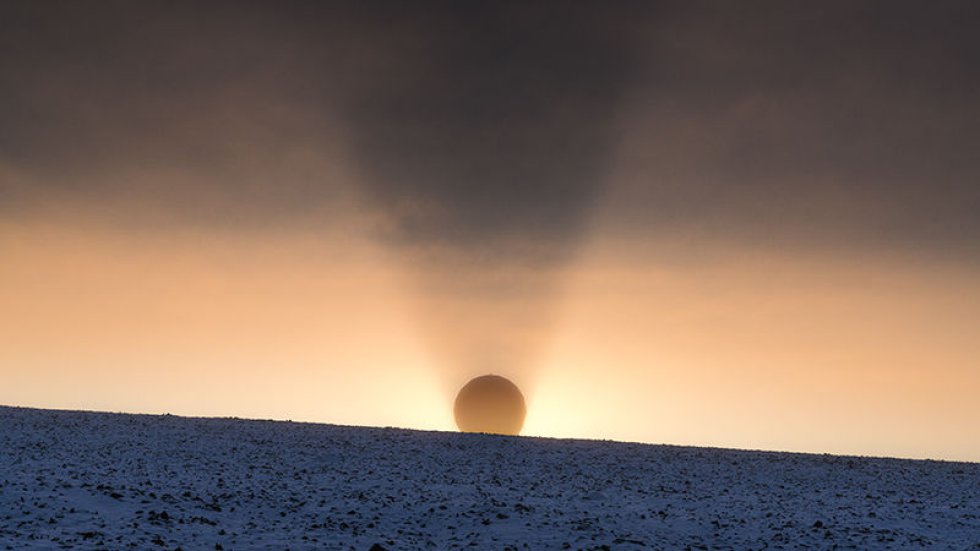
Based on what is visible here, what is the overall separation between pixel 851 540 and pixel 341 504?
49.2 feet

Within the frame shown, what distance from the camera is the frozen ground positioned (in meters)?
24.0

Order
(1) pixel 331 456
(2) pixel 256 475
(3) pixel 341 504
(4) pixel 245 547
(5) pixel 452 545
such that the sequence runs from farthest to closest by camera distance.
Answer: (1) pixel 331 456 < (2) pixel 256 475 < (3) pixel 341 504 < (5) pixel 452 545 < (4) pixel 245 547

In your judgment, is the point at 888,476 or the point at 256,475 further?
the point at 888,476

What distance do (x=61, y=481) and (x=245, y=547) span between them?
336 inches

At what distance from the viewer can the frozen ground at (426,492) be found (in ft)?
78.7

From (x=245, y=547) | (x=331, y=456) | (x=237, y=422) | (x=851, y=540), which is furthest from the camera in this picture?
(x=237, y=422)

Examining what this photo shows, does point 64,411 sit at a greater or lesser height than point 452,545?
greater

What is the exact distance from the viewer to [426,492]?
29594 mm

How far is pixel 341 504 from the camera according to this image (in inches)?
1081

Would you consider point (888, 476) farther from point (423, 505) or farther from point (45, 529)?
point (45, 529)

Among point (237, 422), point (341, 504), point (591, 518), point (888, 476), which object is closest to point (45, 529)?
point (341, 504)

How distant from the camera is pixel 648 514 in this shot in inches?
1095

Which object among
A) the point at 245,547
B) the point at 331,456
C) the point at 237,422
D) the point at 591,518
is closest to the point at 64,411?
the point at 237,422

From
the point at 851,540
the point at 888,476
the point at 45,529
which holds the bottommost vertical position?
the point at 45,529
